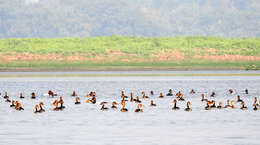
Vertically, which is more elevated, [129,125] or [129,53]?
[129,53]

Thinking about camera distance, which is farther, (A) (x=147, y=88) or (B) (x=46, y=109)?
(A) (x=147, y=88)

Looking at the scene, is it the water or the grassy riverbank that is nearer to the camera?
the water

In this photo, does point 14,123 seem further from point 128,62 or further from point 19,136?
point 128,62

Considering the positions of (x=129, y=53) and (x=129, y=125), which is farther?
(x=129, y=53)

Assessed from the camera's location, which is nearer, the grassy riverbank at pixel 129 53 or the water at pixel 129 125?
the water at pixel 129 125

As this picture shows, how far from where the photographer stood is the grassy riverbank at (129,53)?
330 ft

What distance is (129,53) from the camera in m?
114

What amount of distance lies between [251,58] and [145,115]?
7701cm

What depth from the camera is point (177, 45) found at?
12212cm

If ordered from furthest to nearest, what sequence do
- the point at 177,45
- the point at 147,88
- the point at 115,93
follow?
the point at 177,45 → the point at 147,88 → the point at 115,93

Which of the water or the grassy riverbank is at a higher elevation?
the grassy riverbank

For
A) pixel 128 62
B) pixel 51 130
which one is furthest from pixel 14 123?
pixel 128 62

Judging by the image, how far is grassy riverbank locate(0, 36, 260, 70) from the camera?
330 ft

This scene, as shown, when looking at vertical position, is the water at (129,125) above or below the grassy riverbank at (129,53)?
below
